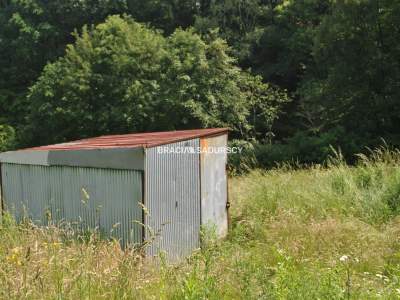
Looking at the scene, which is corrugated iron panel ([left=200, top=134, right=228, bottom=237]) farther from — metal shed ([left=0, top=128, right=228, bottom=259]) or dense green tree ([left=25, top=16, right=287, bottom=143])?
dense green tree ([left=25, top=16, right=287, bottom=143])

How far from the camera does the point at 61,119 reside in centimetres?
1825

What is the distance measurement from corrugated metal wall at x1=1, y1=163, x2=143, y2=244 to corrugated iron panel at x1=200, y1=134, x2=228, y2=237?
57.9 inches

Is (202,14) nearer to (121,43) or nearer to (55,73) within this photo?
(121,43)

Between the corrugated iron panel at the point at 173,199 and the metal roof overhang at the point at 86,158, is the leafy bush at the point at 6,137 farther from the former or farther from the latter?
the corrugated iron panel at the point at 173,199

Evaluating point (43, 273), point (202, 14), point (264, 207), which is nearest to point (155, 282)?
point (43, 273)

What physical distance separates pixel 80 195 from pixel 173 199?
1.30 meters

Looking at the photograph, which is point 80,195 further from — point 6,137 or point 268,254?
point 6,137

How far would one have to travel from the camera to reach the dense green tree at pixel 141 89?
656 inches

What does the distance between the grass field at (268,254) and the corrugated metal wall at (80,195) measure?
0.61m

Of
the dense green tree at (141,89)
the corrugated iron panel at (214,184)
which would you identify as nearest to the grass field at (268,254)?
the corrugated iron panel at (214,184)

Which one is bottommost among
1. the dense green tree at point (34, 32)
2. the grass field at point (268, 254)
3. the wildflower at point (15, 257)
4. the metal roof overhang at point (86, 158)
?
the grass field at point (268, 254)

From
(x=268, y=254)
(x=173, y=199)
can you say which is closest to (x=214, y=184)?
(x=173, y=199)

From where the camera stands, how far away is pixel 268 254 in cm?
542

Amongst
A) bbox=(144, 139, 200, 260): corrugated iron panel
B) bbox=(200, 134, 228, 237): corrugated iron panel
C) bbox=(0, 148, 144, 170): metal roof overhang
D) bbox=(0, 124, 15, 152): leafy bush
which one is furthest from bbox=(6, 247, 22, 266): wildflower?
bbox=(0, 124, 15, 152): leafy bush
